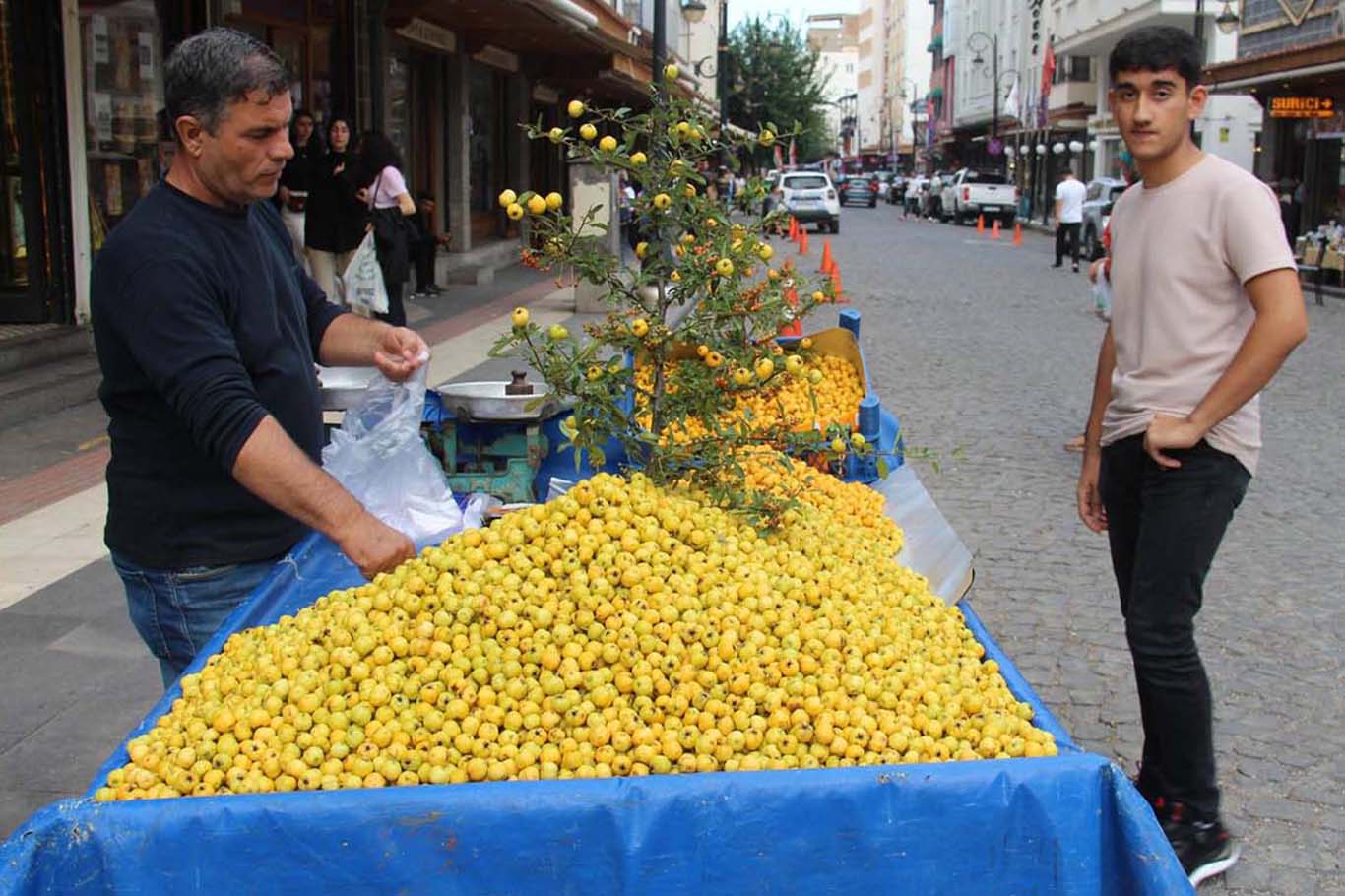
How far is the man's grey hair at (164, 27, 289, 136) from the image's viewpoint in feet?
8.13

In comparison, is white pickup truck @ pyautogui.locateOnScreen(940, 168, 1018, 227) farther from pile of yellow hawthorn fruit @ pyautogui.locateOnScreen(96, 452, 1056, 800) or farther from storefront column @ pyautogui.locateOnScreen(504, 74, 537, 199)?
pile of yellow hawthorn fruit @ pyautogui.locateOnScreen(96, 452, 1056, 800)

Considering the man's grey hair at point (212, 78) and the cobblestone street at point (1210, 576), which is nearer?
the man's grey hair at point (212, 78)

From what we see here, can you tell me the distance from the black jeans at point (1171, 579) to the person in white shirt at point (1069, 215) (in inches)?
857

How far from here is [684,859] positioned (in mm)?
1996

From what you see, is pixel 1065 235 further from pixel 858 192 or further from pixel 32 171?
pixel 858 192

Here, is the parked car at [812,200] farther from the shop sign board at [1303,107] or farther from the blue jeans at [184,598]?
the blue jeans at [184,598]

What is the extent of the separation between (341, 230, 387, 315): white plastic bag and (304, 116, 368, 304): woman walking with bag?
1261 millimetres

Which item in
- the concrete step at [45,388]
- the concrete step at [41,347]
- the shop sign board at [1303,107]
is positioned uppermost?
the shop sign board at [1303,107]

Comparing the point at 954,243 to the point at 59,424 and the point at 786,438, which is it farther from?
the point at 786,438

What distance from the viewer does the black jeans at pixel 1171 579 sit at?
317 cm

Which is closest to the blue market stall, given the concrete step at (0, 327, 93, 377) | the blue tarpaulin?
the blue tarpaulin

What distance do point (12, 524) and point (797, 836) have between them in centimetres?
550

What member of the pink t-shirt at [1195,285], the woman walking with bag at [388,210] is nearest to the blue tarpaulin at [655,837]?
the pink t-shirt at [1195,285]

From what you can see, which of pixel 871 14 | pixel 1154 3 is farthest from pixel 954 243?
pixel 871 14
